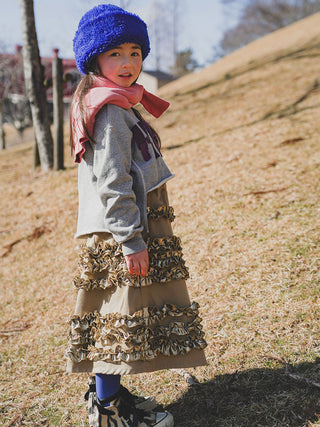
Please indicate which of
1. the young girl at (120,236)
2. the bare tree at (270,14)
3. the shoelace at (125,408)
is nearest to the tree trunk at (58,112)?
the young girl at (120,236)

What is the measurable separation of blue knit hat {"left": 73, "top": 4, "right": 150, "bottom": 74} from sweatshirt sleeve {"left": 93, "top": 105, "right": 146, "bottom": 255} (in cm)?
26

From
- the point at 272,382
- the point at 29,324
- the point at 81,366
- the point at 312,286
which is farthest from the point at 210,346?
the point at 29,324

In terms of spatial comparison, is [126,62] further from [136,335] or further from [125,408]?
[125,408]

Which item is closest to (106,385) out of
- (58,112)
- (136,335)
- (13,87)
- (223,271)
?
(136,335)

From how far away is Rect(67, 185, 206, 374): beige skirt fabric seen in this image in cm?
180

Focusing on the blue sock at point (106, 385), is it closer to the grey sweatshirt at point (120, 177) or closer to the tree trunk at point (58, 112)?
the grey sweatshirt at point (120, 177)

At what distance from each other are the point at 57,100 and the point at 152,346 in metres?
5.40

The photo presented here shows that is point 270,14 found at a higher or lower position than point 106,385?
lower

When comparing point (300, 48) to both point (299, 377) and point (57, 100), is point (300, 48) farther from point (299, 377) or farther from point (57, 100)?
point (299, 377)

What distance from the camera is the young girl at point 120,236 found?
173 centimetres

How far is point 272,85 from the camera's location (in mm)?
8281

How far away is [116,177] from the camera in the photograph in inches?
66.7

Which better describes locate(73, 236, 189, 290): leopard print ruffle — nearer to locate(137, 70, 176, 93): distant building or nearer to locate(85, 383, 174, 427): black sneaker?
locate(85, 383, 174, 427): black sneaker

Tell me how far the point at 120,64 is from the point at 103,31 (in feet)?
0.46
